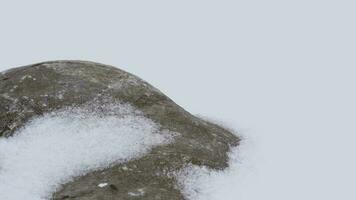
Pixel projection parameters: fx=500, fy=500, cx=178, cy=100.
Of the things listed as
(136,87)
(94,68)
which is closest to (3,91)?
(94,68)

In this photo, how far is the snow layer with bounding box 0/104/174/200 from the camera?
1775 cm

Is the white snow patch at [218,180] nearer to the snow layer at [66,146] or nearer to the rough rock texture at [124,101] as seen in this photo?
the rough rock texture at [124,101]

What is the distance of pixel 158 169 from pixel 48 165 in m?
4.11

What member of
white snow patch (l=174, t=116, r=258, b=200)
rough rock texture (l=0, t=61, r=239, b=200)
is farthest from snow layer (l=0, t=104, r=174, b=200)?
white snow patch (l=174, t=116, r=258, b=200)

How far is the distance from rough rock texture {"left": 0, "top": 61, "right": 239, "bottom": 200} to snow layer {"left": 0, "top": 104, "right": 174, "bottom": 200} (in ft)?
1.65

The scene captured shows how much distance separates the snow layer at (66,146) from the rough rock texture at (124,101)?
0.50m

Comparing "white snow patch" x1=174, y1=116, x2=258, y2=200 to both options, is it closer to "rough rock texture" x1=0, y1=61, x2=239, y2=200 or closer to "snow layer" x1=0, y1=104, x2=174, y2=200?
"rough rock texture" x1=0, y1=61, x2=239, y2=200

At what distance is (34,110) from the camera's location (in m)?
22.6

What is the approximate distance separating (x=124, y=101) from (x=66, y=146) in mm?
4472

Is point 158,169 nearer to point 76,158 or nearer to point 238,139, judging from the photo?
point 76,158

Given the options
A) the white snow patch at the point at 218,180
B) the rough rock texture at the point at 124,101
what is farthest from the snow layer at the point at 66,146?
the white snow patch at the point at 218,180

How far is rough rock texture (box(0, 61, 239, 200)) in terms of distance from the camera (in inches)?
698

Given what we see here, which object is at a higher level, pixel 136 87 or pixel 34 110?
pixel 136 87

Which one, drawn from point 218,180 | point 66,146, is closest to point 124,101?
point 66,146
